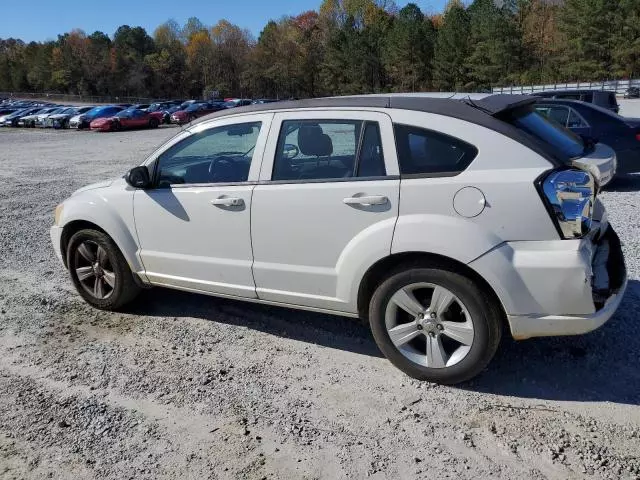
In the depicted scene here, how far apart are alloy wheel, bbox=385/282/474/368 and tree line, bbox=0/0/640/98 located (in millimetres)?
73342

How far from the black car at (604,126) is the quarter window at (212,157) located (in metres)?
6.68

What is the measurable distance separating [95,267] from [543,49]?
84689 mm

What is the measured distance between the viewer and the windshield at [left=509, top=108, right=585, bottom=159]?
371cm

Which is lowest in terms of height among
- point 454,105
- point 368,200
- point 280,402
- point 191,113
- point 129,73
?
point 191,113

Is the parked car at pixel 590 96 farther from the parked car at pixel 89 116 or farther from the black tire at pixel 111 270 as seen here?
the parked car at pixel 89 116

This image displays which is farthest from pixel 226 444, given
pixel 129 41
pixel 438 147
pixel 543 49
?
pixel 129 41

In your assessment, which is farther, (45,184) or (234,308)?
(45,184)

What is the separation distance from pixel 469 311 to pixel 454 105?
4.26 ft

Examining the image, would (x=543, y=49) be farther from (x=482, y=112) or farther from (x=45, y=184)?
(x=482, y=112)

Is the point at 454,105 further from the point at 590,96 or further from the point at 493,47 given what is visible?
the point at 493,47

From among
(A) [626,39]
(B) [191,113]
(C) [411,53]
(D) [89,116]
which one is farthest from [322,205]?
(C) [411,53]

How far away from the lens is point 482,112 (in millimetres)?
3574

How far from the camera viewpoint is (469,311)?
346cm

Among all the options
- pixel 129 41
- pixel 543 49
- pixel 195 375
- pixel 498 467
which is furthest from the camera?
pixel 129 41
